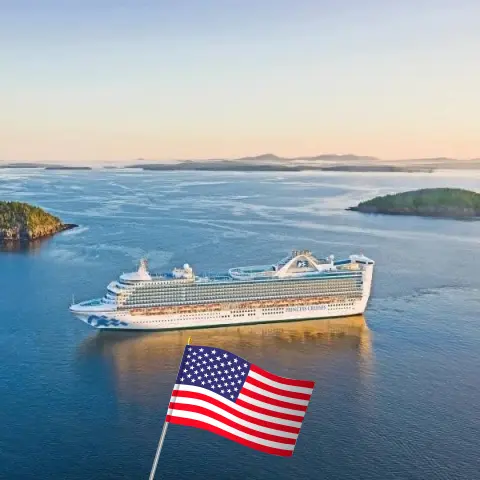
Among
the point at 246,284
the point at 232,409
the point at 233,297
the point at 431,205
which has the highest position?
the point at 232,409

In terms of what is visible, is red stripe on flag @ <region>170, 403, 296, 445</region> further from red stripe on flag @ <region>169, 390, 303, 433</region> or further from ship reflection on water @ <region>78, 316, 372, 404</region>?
ship reflection on water @ <region>78, 316, 372, 404</region>

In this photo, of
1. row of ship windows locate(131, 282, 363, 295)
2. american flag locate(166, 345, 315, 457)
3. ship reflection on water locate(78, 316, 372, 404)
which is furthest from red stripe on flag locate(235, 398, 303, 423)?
row of ship windows locate(131, 282, 363, 295)

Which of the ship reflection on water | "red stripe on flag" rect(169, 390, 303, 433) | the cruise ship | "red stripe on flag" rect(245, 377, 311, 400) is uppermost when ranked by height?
"red stripe on flag" rect(245, 377, 311, 400)

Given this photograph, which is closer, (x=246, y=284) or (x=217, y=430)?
(x=217, y=430)

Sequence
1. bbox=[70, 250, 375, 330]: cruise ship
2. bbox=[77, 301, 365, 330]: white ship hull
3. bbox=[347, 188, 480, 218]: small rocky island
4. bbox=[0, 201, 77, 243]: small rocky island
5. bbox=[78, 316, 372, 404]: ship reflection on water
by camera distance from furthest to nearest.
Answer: bbox=[347, 188, 480, 218]: small rocky island → bbox=[0, 201, 77, 243]: small rocky island → bbox=[70, 250, 375, 330]: cruise ship → bbox=[77, 301, 365, 330]: white ship hull → bbox=[78, 316, 372, 404]: ship reflection on water

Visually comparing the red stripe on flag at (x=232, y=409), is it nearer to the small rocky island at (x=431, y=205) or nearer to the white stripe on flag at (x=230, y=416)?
the white stripe on flag at (x=230, y=416)

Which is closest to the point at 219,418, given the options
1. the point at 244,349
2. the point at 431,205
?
the point at 244,349

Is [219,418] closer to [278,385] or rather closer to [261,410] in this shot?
[261,410]

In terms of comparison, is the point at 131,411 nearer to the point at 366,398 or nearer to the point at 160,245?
the point at 366,398
